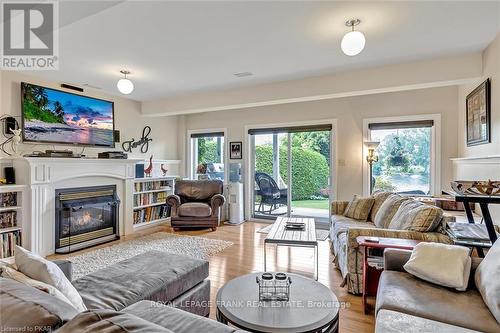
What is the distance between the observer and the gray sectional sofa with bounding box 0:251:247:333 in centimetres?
78

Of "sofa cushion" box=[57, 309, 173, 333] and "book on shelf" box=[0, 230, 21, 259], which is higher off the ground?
"sofa cushion" box=[57, 309, 173, 333]

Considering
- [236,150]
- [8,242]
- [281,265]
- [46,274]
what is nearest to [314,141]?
[236,150]

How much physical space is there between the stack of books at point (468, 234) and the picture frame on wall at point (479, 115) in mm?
1119

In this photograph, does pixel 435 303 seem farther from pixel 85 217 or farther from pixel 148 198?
pixel 148 198

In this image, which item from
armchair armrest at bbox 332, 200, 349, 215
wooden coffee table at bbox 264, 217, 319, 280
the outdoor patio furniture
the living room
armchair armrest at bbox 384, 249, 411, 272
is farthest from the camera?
the outdoor patio furniture

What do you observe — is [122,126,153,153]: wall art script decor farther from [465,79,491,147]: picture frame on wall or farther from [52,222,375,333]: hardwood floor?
[465,79,491,147]: picture frame on wall

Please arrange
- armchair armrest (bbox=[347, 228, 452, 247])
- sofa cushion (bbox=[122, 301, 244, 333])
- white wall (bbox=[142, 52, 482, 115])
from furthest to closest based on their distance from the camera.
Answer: white wall (bbox=[142, 52, 482, 115]) → armchair armrest (bbox=[347, 228, 452, 247]) → sofa cushion (bbox=[122, 301, 244, 333])

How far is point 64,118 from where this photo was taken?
4066 mm

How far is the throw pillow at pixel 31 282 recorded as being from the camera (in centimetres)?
116

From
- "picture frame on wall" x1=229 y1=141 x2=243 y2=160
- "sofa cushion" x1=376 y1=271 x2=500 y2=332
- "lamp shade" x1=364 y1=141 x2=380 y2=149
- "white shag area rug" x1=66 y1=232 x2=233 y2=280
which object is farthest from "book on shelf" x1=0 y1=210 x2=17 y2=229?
"lamp shade" x1=364 y1=141 x2=380 y2=149

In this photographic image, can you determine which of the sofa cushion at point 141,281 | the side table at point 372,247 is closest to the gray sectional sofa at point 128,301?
the sofa cushion at point 141,281

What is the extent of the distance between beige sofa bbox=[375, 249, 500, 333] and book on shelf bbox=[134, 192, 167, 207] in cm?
452

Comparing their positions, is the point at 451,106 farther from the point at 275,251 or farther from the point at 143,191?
the point at 143,191

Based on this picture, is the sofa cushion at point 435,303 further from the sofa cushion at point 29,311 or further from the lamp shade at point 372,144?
the lamp shade at point 372,144
